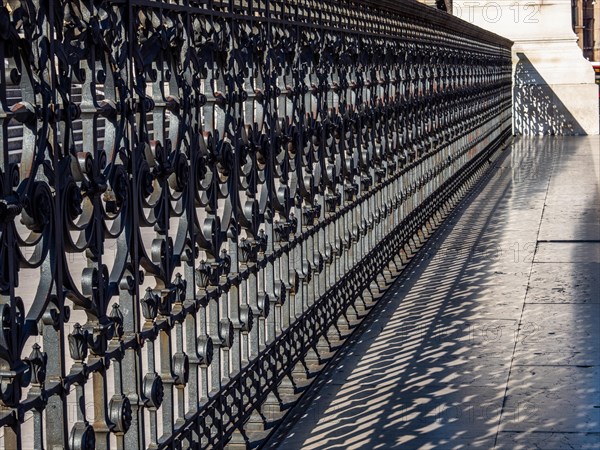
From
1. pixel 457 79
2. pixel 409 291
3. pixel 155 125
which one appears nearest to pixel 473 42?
pixel 457 79

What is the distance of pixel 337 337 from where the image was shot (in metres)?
6.21

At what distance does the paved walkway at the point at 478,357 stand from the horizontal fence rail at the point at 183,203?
0.28 metres

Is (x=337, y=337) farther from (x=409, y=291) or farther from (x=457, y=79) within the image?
(x=457, y=79)

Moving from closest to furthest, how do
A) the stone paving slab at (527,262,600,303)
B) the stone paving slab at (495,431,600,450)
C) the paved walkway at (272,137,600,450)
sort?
the stone paving slab at (495,431,600,450)
the paved walkway at (272,137,600,450)
the stone paving slab at (527,262,600,303)

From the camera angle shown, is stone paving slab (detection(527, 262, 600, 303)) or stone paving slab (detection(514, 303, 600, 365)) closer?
stone paving slab (detection(514, 303, 600, 365))

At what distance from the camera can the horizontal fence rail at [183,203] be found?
2.68m

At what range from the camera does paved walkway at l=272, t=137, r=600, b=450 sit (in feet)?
15.3

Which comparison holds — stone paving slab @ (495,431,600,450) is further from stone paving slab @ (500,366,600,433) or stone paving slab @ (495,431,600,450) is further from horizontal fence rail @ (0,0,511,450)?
horizontal fence rail @ (0,0,511,450)

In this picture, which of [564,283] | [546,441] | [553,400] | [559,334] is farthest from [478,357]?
[564,283]

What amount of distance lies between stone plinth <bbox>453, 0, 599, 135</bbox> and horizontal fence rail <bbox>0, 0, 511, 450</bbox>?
17.7m

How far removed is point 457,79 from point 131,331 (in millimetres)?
10141

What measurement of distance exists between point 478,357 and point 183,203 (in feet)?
8.09

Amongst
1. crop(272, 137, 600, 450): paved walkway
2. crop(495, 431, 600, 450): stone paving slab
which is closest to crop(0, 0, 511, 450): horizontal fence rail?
crop(272, 137, 600, 450): paved walkway

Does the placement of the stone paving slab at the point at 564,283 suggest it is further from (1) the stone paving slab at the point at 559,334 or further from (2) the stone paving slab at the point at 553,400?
(2) the stone paving slab at the point at 553,400
